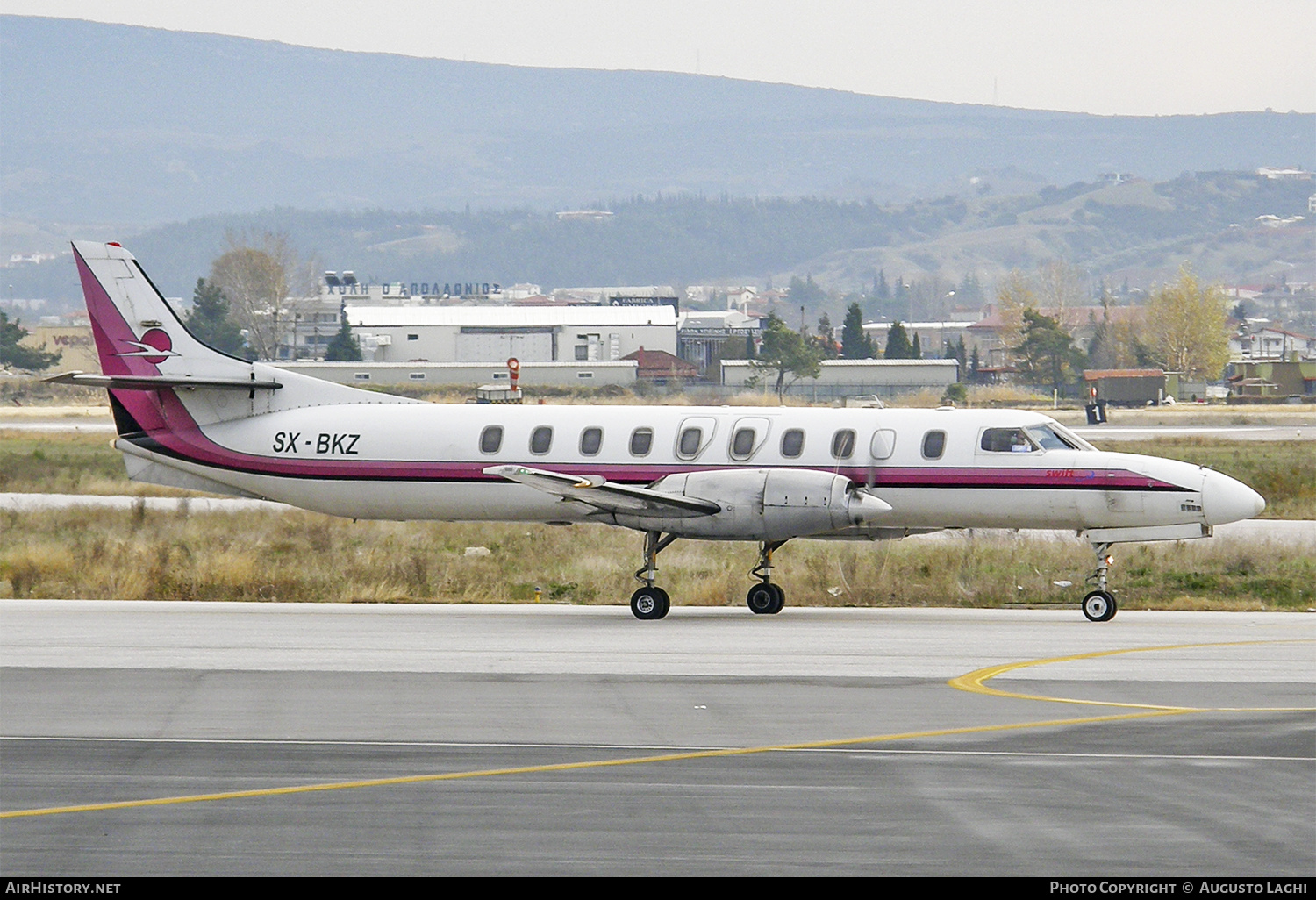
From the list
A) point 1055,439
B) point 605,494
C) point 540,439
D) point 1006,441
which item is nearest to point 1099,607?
point 1055,439

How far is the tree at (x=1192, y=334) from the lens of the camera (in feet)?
468

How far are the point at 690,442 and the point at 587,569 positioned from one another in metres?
5.50

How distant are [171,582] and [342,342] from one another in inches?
4363

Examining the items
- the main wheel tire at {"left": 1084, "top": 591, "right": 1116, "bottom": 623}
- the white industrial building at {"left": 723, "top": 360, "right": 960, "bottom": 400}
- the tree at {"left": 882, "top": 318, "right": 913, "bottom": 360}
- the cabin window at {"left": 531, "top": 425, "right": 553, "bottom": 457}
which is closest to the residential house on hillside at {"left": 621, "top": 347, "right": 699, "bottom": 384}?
the white industrial building at {"left": 723, "top": 360, "right": 960, "bottom": 400}

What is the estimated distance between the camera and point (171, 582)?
25156mm

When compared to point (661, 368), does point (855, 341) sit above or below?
above

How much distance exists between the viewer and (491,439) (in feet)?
78.0

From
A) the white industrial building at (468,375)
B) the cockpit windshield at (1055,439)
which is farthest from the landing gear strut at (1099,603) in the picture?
the white industrial building at (468,375)

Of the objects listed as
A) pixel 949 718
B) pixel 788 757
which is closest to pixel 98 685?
pixel 788 757

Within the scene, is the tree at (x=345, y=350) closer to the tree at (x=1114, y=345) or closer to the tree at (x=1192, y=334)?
the tree at (x=1114, y=345)

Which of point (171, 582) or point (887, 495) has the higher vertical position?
point (887, 495)

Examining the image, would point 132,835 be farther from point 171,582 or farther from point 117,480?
point 117,480

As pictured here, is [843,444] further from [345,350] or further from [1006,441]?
[345,350]

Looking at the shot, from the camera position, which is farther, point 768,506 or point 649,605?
point 649,605
